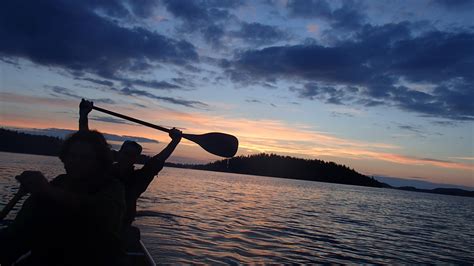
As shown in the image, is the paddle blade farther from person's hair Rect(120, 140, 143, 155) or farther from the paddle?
person's hair Rect(120, 140, 143, 155)

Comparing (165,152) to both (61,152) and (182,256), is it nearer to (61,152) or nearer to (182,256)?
(61,152)

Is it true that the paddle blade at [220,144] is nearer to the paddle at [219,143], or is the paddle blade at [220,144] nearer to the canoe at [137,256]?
the paddle at [219,143]

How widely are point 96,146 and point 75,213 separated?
0.54 m

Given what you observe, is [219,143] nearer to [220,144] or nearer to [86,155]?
[220,144]

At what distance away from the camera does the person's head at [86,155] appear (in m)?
3.02

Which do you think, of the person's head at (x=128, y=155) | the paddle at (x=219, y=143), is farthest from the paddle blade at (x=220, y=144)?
the person's head at (x=128, y=155)

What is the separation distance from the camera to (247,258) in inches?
471

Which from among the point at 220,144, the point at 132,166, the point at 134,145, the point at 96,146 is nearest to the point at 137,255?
the point at 132,166

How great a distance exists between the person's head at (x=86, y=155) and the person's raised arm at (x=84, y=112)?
106 inches

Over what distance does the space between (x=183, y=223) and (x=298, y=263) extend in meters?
7.24

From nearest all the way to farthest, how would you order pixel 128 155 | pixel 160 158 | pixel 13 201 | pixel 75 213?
pixel 75 213 → pixel 13 201 → pixel 160 158 → pixel 128 155

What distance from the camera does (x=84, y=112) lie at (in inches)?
229

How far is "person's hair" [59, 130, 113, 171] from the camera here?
3.07 m

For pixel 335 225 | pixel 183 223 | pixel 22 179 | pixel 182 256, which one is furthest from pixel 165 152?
pixel 335 225
